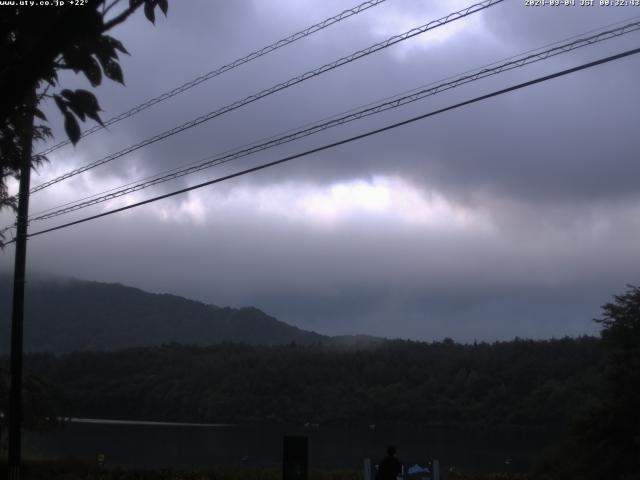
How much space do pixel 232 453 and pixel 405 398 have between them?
161 feet

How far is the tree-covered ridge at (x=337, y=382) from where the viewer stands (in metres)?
77.3

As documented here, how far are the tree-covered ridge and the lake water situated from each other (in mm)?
4409

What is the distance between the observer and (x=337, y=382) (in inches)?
4259

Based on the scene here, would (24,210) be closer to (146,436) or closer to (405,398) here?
(146,436)

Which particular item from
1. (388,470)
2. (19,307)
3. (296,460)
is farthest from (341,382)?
(296,460)

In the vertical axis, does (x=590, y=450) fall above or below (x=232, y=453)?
above

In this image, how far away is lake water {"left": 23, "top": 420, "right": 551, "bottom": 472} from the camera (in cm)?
4094

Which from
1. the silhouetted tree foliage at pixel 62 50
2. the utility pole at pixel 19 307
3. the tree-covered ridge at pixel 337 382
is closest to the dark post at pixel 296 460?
the utility pole at pixel 19 307

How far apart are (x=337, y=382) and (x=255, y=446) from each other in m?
50.6

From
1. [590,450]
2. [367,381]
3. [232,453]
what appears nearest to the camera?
[590,450]

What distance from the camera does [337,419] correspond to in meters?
96.8

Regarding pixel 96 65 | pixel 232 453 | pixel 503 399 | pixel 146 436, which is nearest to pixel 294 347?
pixel 503 399

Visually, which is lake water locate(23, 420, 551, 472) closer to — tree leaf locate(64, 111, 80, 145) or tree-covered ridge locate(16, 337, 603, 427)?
tree-covered ridge locate(16, 337, 603, 427)

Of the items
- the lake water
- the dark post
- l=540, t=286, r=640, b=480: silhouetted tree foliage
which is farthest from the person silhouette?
the lake water
